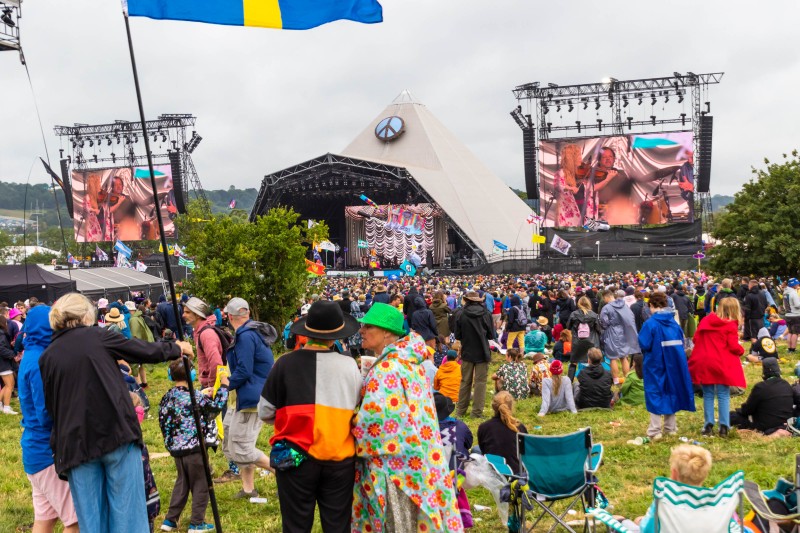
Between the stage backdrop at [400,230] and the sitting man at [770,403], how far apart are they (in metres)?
39.2

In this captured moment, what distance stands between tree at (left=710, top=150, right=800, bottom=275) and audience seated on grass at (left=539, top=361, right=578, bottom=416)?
1233 cm

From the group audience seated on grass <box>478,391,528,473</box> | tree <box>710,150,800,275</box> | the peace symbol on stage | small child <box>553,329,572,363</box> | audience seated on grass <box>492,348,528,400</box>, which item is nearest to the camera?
audience seated on grass <box>478,391,528,473</box>

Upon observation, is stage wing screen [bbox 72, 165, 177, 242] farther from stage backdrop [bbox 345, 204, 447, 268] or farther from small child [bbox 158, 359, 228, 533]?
small child [bbox 158, 359, 228, 533]

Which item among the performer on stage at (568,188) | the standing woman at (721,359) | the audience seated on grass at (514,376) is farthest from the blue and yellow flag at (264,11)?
the performer on stage at (568,188)

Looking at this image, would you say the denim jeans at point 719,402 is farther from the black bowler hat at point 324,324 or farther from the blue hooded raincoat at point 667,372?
the black bowler hat at point 324,324

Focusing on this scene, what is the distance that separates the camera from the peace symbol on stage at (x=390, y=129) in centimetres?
5844

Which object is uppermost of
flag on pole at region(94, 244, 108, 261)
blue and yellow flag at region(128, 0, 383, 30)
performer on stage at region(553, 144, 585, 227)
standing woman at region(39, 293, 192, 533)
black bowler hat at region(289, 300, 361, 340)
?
performer on stage at region(553, 144, 585, 227)

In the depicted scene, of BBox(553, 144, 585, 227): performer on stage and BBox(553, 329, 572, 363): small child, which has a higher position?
BBox(553, 144, 585, 227): performer on stage

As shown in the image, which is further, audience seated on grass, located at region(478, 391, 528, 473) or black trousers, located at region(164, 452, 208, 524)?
audience seated on grass, located at region(478, 391, 528, 473)

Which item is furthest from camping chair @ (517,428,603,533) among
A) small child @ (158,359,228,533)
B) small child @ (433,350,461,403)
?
small child @ (433,350,461,403)

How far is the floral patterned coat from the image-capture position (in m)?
3.85

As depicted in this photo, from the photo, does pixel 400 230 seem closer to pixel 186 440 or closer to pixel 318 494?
pixel 186 440

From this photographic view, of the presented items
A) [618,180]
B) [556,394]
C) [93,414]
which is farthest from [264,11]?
[618,180]

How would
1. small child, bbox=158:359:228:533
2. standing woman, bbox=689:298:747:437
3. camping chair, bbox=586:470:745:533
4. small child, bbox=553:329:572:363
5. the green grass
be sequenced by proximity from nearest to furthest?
camping chair, bbox=586:470:745:533 → small child, bbox=158:359:228:533 → the green grass → standing woman, bbox=689:298:747:437 → small child, bbox=553:329:572:363
